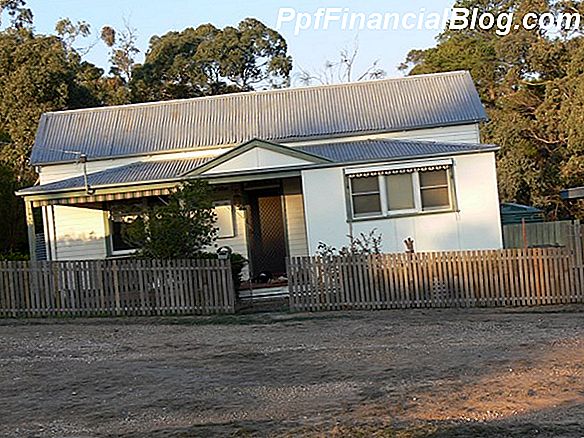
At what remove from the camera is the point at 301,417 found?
810 cm

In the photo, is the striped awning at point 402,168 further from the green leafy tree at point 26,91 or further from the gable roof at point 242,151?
the green leafy tree at point 26,91

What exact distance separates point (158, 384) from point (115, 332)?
5.32m

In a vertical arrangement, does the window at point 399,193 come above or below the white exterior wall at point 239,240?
above

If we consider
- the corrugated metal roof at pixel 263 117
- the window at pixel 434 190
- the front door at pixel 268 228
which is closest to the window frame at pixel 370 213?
the window at pixel 434 190

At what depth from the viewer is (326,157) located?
21.5m

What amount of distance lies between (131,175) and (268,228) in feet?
13.1

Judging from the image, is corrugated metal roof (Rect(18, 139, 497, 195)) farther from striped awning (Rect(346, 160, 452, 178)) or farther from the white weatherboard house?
striped awning (Rect(346, 160, 452, 178))

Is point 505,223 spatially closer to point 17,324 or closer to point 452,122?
point 452,122

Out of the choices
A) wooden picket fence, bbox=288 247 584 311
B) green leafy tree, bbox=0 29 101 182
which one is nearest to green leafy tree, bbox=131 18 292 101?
green leafy tree, bbox=0 29 101 182

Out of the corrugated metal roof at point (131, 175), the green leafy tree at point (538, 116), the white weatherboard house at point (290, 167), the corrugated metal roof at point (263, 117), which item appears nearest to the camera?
the white weatherboard house at point (290, 167)

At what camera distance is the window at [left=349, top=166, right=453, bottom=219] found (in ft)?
68.8

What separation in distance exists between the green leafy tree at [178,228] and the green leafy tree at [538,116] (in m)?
21.4

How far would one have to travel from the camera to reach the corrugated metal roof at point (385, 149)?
20.8 meters

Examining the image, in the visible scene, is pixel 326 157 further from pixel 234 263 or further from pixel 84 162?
pixel 84 162
